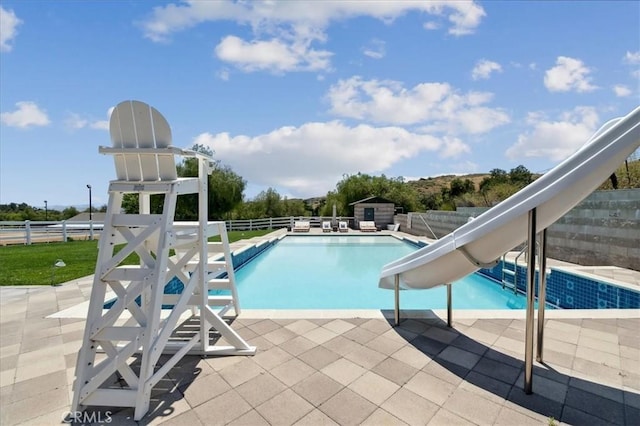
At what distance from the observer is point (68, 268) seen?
680 cm

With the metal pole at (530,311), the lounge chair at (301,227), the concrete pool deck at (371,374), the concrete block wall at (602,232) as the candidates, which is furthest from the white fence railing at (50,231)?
the metal pole at (530,311)

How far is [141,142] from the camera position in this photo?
7.71ft

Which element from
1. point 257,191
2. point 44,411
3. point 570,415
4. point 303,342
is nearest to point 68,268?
point 44,411

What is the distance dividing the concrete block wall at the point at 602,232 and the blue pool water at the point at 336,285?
83.8 inches

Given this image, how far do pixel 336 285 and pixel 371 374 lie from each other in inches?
199

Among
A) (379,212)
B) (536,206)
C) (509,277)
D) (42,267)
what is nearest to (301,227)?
(379,212)

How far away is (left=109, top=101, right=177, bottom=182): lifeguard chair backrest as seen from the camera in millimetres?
2301

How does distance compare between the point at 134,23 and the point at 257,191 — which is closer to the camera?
the point at 134,23

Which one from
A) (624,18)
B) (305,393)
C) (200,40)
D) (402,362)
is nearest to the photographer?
(305,393)

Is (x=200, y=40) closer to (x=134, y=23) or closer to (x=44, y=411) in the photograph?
(x=134, y=23)

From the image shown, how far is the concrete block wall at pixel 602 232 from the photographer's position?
5938mm

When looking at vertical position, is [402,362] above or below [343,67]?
below

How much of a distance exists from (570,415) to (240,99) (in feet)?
38.3

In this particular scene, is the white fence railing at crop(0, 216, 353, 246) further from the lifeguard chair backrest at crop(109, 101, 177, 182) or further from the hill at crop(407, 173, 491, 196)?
the hill at crop(407, 173, 491, 196)
